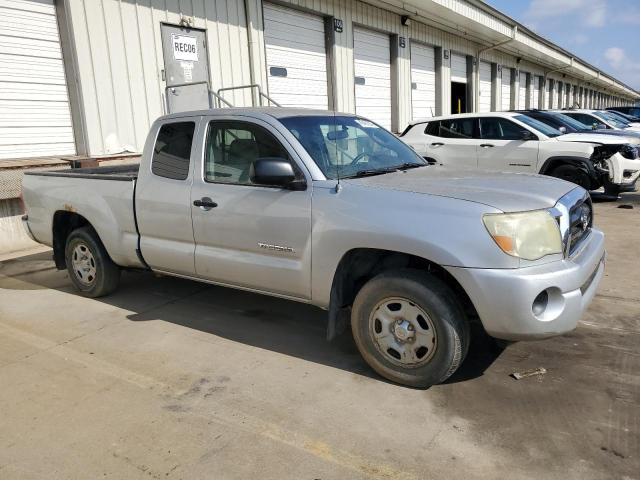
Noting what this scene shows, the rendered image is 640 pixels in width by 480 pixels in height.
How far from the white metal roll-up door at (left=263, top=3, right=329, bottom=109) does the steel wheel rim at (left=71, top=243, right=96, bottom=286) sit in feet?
26.2

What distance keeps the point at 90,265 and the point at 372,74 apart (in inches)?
496

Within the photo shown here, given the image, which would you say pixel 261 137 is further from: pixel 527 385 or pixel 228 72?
pixel 228 72

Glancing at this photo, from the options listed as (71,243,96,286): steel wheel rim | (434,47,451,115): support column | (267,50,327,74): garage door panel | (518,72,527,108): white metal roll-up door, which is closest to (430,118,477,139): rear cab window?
(267,50,327,74): garage door panel

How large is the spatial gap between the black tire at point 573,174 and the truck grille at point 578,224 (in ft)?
20.5

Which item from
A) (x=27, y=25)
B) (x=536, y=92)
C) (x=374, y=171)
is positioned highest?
(x=536, y=92)

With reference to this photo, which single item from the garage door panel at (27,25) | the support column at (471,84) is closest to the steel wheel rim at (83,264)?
the garage door panel at (27,25)

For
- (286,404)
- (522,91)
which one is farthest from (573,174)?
(522,91)

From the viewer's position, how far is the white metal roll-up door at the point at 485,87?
24.2 meters

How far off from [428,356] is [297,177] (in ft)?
4.88

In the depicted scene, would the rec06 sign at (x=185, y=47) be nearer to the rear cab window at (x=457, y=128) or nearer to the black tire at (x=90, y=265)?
the rear cab window at (x=457, y=128)

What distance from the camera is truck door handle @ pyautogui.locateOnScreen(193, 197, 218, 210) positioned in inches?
167

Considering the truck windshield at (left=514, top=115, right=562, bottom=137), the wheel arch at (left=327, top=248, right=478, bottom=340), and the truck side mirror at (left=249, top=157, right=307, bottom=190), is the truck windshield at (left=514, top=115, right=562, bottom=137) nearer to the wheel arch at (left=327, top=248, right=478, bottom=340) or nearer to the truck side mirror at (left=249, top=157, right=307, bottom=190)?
the wheel arch at (left=327, top=248, right=478, bottom=340)

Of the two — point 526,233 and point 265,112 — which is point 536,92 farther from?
point 526,233

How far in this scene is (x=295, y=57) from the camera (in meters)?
13.4
